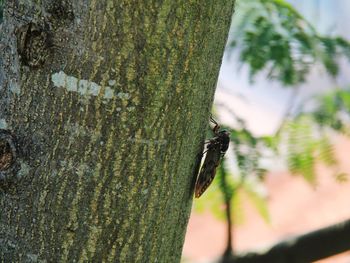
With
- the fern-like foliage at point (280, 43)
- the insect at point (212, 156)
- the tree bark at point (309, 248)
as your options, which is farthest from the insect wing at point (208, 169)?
the tree bark at point (309, 248)

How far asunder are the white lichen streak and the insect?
64 centimetres

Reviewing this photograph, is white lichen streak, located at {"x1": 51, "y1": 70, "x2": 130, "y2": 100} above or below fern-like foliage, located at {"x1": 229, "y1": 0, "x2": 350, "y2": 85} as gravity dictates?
above

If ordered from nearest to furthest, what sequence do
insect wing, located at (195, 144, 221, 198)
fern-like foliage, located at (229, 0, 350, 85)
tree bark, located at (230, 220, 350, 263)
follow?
1. insect wing, located at (195, 144, 221, 198)
2. fern-like foliage, located at (229, 0, 350, 85)
3. tree bark, located at (230, 220, 350, 263)

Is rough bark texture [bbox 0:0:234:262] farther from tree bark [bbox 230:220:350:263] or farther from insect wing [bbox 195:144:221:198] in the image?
tree bark [bbox 230:220:350:263]

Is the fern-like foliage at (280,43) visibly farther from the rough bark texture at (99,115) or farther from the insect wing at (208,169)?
the rough bark texture at (99,115)

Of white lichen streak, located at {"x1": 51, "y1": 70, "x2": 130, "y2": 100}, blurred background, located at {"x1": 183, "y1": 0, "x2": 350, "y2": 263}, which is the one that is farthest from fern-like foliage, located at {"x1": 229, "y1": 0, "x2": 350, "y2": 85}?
white lichen streak, located at {"x1": 51, "y1": 70, "x2": 130, "y2": 100}

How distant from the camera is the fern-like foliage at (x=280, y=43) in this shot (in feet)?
11.9

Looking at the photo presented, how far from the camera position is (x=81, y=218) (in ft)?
6.64

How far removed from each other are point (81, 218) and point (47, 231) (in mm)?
100

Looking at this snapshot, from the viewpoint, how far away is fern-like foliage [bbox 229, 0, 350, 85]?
3619 mm

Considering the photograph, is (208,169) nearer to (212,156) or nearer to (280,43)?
(212,156)

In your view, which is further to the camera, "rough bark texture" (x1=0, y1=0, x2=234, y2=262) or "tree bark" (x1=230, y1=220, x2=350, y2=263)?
"tree bark" (x1=230, y1=220, x2=350, y2=263)

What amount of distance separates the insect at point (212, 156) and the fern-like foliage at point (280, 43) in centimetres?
50

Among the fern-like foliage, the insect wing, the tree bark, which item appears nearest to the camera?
the insect wing
